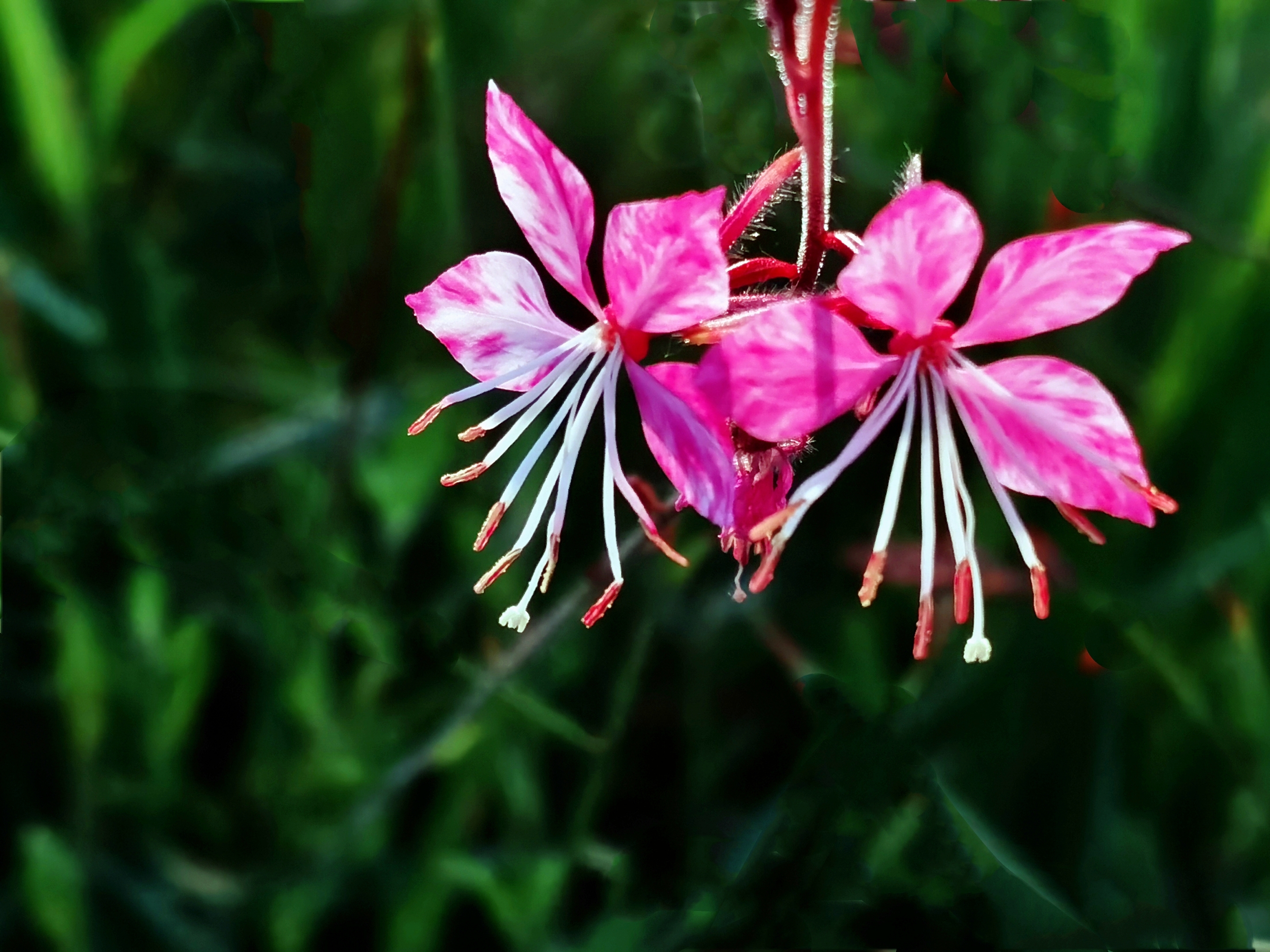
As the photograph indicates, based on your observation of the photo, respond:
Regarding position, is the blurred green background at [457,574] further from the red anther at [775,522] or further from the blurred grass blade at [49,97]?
the red anther at [775,522]

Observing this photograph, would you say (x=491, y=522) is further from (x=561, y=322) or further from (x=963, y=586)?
(x=963, y=586)

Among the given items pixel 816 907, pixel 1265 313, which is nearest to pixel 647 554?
pixel 816 907

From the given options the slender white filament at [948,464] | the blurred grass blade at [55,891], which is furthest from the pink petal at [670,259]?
the blurred grass blade at [55,891]

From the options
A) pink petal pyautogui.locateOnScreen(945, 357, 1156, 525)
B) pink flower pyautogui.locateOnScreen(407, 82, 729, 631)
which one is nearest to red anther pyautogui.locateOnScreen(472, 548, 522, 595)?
pink flower pyautogui.locateOnScreen(407, 82, 729, 631)

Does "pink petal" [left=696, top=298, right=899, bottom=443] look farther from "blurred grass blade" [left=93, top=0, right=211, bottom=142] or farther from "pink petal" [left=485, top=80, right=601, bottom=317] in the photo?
"blurred grass blade" [left=93, top=0, right=211, bottom=142]

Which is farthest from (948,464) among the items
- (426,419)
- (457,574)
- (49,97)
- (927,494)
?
(49,97)

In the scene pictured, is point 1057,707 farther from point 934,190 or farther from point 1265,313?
point 934,190
